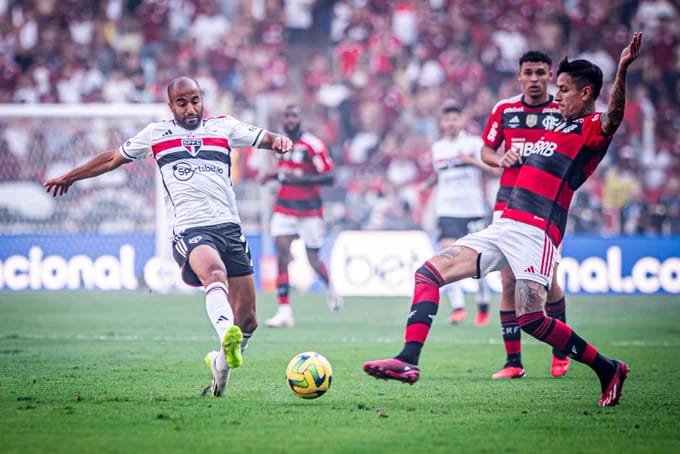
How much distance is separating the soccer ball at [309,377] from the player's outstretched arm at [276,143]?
1.49 m

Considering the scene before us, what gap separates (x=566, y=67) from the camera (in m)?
7.09

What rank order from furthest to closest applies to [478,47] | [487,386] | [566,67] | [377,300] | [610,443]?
1. [478,47]
2. [377,300]
3. [487,386]
4. [566,67]
5. [610,443]

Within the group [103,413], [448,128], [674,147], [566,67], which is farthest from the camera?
[674,147]

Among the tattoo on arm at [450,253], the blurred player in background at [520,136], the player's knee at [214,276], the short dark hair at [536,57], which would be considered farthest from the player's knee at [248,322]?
the short dark hair at [536,57]

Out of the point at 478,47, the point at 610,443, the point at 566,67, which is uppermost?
the point at 478,47

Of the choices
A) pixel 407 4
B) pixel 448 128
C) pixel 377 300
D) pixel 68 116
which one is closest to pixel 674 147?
pixel 407 4

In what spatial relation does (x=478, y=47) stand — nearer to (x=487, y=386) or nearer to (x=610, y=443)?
(x=487, y=386)

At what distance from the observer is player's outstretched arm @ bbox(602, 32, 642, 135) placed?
6496 millimetres

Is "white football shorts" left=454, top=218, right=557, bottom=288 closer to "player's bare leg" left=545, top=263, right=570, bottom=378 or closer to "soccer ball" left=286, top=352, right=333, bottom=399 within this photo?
"soccer ball" left=286, top=352, right=333, bottom=399

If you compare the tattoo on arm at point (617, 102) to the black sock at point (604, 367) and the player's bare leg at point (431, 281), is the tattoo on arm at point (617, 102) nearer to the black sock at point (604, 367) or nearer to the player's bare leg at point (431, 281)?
the player's bare leg at point (431, 281)

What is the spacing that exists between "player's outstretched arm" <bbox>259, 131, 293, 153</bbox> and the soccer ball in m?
1.49

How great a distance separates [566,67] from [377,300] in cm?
1136

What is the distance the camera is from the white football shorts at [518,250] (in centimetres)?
709

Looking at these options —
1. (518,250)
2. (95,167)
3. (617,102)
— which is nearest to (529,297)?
(518,250)
